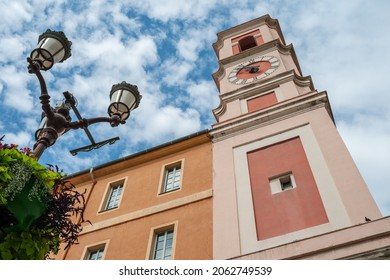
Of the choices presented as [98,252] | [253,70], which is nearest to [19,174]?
[98,252]

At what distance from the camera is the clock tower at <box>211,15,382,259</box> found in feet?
33.6

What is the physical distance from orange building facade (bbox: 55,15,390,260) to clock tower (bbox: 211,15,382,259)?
0.11 ft

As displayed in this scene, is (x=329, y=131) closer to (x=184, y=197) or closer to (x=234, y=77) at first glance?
(x=184, y=197)

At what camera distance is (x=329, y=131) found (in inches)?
522

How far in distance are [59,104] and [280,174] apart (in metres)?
7.36

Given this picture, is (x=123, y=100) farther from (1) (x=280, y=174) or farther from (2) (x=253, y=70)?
(2) (x=253, y=70)

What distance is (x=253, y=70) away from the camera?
19.9 m

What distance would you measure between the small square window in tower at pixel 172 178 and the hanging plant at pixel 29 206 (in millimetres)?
9072

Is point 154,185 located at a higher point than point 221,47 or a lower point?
lower

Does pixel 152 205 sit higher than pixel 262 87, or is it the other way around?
pixel 262 87

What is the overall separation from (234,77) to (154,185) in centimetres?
800

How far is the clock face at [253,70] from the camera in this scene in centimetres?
1938

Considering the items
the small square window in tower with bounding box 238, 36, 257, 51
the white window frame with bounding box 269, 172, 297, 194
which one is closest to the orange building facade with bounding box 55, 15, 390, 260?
the white window frame with bounding box 269, 172, 297, 194
